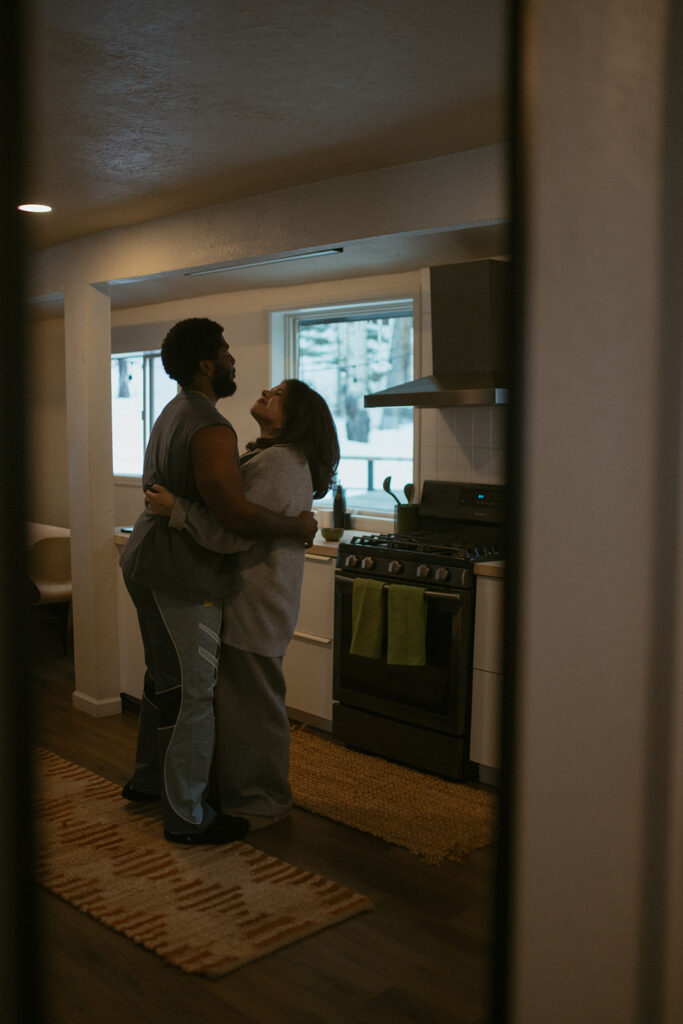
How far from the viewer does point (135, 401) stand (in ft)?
21.4

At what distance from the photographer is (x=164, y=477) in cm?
266

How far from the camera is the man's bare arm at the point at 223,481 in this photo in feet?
8.36

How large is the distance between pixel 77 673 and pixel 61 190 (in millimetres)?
2183

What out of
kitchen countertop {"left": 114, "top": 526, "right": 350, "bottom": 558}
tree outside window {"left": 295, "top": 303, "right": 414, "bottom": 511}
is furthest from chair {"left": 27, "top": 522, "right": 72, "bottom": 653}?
tree outside window {"left": 295, "top": 303, "right": 414, "bottom": 511}

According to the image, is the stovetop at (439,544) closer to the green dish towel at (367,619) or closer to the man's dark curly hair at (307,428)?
the green dish towel at (367,619)

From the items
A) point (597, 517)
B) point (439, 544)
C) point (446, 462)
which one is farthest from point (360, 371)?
point (597, 517)

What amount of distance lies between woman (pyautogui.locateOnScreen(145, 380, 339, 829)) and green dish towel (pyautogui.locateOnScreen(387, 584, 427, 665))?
655mm

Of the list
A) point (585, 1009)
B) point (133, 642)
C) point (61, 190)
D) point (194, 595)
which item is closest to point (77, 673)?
point (133, 642)

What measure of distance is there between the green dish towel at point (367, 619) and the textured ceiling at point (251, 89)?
5.03 feet

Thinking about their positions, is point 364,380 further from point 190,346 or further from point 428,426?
point 190,346

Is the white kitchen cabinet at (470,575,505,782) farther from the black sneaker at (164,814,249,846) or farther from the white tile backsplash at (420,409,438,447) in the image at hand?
the white tile backsplash at (420,409,438,447)

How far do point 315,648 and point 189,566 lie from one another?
1300 millimetres

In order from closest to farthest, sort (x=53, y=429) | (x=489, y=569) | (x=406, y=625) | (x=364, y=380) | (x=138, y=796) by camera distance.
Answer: (x=138, y=796) < (x=489, y=569) < (x=406, y=625) < (x=364, y=380) < (x=53, y=429)

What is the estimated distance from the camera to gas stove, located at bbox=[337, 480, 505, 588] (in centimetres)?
331
